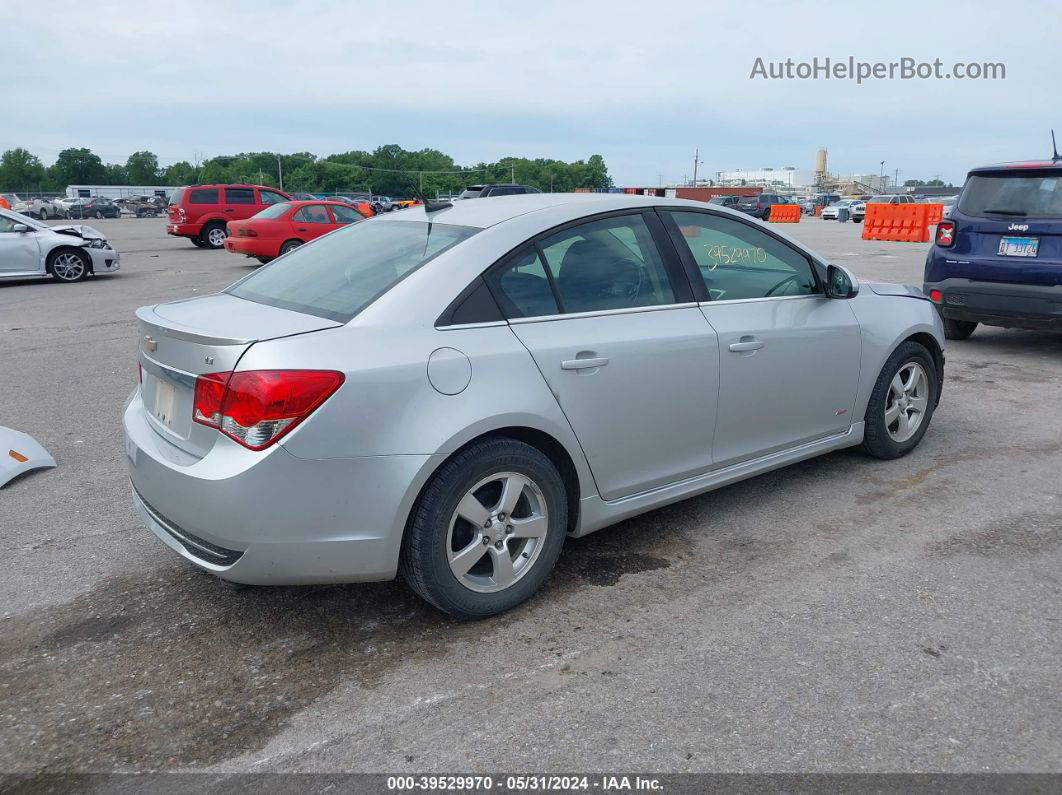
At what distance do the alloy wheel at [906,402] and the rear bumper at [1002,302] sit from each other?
2.99m

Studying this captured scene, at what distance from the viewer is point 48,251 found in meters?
15.5

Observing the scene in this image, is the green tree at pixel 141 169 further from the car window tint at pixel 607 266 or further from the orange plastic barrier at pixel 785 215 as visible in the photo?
the car window tint at pixel 607 266

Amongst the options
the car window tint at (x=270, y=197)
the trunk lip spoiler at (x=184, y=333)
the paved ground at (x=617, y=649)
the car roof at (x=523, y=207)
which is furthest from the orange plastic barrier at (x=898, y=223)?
the trunk lip spoiler at (x=184, y=333)

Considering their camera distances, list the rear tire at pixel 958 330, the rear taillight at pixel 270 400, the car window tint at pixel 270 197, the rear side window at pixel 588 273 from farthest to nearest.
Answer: the car window tint at pixel 270 197
the rear tire at pixel 958 330
the rear side window at pixel 588 273
the rear taillight at pixel 270 400

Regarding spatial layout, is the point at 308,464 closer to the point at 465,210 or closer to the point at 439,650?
the point at 439,650

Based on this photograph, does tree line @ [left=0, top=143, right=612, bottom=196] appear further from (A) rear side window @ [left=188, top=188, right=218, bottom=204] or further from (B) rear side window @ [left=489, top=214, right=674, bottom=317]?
(B) rear side window @ [left=489, top=214, right=674, bottom=317]

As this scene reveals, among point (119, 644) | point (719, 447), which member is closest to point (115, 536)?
point (119, 644)

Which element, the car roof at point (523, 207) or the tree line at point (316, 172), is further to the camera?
the tree line at point (316, 172)

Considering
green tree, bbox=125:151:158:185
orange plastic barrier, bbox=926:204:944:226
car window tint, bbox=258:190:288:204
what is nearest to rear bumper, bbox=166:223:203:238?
car window tint, bbox=258:190:288:204

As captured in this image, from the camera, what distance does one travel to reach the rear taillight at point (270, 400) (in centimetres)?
292

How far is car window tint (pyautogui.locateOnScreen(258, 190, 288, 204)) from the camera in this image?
24.0m

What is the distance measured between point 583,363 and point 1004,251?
5.96 m

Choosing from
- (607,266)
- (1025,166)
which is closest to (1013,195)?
(1025,166)

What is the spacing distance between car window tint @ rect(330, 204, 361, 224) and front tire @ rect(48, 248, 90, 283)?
4.98 meters
